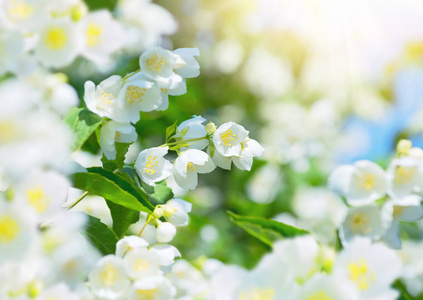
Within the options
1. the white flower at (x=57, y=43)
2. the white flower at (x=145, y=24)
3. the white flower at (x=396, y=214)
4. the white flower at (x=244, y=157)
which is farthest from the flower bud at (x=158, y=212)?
the white flower at (x=145, y=24)

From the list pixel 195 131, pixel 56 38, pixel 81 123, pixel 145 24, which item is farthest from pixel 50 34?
pixel 145 24

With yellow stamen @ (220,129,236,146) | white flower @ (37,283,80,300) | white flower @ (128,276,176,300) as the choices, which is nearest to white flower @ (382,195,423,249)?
yellow stamen @ (220,129,236,146)

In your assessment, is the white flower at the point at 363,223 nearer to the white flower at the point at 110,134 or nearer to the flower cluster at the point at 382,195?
the flower cluster at the point at 382,195

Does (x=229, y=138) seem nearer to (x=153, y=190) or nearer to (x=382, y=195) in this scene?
(x=153, y=190)

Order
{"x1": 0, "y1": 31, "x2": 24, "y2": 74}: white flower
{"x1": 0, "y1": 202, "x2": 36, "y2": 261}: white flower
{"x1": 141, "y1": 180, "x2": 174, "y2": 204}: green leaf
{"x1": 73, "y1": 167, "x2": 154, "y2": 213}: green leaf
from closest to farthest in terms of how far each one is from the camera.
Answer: {"x1": 0, "y1": 202, "x2": 36, "y2": 261}: white flower → {"x1": 0, "y1": 31, "x2": 24, "y2": 74}: white flower → {"x1": 73, "y1": 167, "x2": 154, "y2": 213}: green leaf → {"x1": 141, "y1": 180, "x2": 174, "y2": 204}: green leaf

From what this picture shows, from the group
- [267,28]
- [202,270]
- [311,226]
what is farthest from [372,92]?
[202,270]

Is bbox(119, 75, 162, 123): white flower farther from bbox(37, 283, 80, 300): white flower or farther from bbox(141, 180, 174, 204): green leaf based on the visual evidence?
bbox(37, 283, 80, 300): white flower

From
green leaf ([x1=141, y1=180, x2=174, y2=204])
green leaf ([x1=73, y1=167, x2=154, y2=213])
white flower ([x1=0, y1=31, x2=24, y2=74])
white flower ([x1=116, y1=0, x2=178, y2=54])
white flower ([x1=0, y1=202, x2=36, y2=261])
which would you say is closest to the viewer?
white flower ([x1=0, y1=202, x2=36, y2=261])
